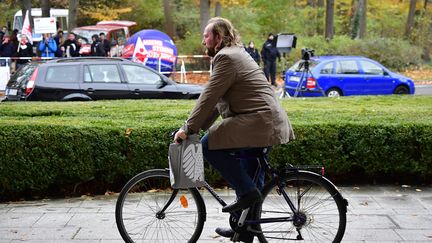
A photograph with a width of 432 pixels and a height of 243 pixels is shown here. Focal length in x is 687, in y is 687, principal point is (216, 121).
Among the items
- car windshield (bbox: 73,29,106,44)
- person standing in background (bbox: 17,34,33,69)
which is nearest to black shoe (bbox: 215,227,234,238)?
person standing in background (bbox: 17,34,33,69)

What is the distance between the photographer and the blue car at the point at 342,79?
19672 millimetres

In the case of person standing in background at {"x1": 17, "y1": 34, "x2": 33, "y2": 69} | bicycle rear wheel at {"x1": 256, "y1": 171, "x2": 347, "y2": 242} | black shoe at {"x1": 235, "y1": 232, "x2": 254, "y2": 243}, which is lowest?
person standing in background at {"x1": 17, "y1": 34, "x2": 33, "y2": 69}

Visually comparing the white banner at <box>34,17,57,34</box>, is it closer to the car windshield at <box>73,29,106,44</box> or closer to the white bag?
the car windshield at <box>73,29,106,44</box>

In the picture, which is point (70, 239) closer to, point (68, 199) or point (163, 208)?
point (163, 208)

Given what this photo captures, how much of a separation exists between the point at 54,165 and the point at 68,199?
1.44 feet

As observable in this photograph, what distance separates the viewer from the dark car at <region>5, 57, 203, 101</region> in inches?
551

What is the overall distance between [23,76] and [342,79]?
9514 mm

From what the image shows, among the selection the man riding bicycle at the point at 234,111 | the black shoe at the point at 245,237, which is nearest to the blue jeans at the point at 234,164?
the man riding bicycle at the point at 234,111

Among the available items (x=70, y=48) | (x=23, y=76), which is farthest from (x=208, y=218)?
(x=70, y=48)

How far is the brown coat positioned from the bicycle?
0.28 metres

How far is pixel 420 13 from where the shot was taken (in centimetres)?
4100

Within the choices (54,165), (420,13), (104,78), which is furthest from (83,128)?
(420,13)

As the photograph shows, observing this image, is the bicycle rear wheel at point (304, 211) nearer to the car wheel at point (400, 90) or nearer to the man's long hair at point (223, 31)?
the man's long hair at point (223, 31)

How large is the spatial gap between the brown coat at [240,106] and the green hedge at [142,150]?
2.63m
